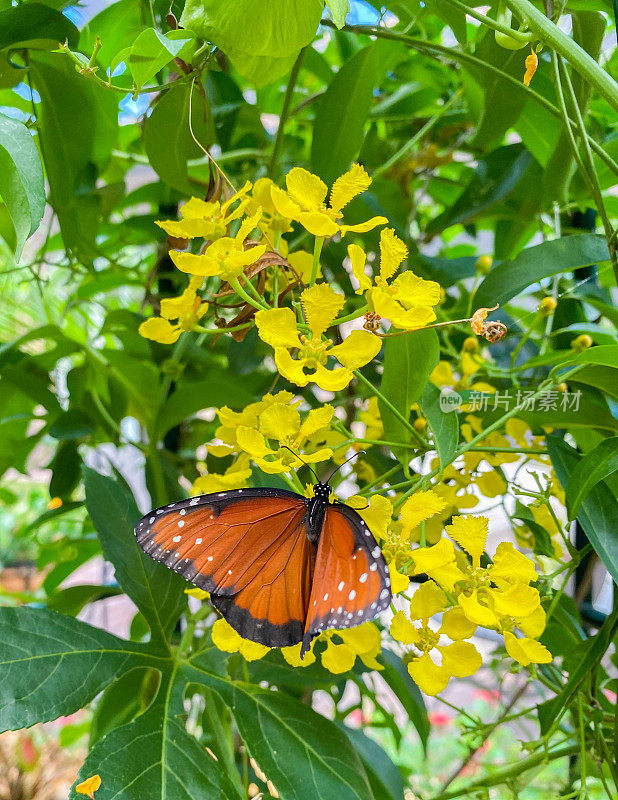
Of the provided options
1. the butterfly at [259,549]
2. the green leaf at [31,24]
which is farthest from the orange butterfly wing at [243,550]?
the green leaf at [31,24]

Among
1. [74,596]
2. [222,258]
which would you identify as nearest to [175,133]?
[222,258]

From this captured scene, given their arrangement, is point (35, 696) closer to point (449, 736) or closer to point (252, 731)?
point (252, 731)

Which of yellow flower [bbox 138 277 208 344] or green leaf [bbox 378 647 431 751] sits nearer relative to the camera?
yellow flower [bbox 138 277 208 344]

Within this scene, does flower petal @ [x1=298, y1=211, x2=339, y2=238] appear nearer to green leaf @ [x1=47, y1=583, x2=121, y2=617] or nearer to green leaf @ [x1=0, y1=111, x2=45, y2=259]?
green leaf @ [x1=0, y1=111, x2=45, y2=259]

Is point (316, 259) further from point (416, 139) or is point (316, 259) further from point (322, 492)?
point (416, 139)

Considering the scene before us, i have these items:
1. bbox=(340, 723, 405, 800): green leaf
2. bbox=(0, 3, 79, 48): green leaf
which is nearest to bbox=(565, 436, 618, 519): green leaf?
bbox=(340, 723, 405, 800): green leaf

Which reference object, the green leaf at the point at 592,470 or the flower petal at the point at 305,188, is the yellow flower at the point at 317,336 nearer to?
the flower petal at the point at 305,188

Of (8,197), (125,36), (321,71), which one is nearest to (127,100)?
(125,36)
